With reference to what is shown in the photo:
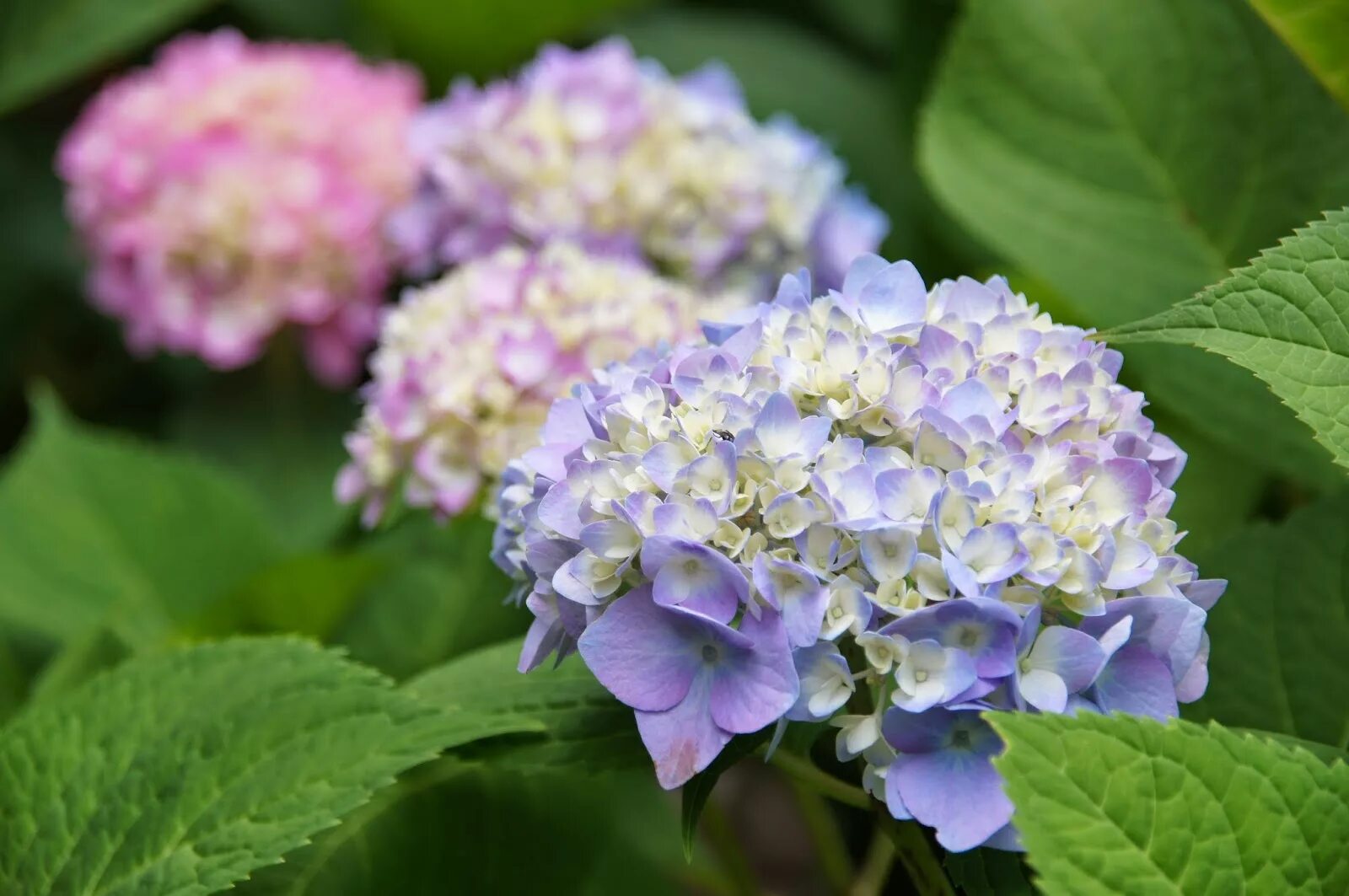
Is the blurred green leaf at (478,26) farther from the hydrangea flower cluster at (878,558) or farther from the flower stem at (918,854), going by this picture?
the flower stem at (918,854)

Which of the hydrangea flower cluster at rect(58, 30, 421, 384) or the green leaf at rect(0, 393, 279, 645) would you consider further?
the hydrangea flower cluster at rect(58, 30, 421, 384)

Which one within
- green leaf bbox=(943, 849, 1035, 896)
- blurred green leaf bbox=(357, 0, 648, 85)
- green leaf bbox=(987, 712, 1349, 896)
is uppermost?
green leaf bbox=(987, 712, 1349, 896)

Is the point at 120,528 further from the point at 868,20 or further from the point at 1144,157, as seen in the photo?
the point at 868,20

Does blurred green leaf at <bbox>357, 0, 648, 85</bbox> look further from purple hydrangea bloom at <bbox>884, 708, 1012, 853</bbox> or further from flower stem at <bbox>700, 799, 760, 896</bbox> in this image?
purple hydrangea bloom at <bbox>884, 708, 1012, 853</bbox>

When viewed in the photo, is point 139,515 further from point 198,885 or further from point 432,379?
point 198,885

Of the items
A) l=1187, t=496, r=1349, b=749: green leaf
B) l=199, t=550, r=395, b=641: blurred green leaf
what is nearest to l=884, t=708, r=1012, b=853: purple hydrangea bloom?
l=1187, t=496, r=1349, b=749: green leaf

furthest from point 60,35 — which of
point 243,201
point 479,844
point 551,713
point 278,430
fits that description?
point 551,713
